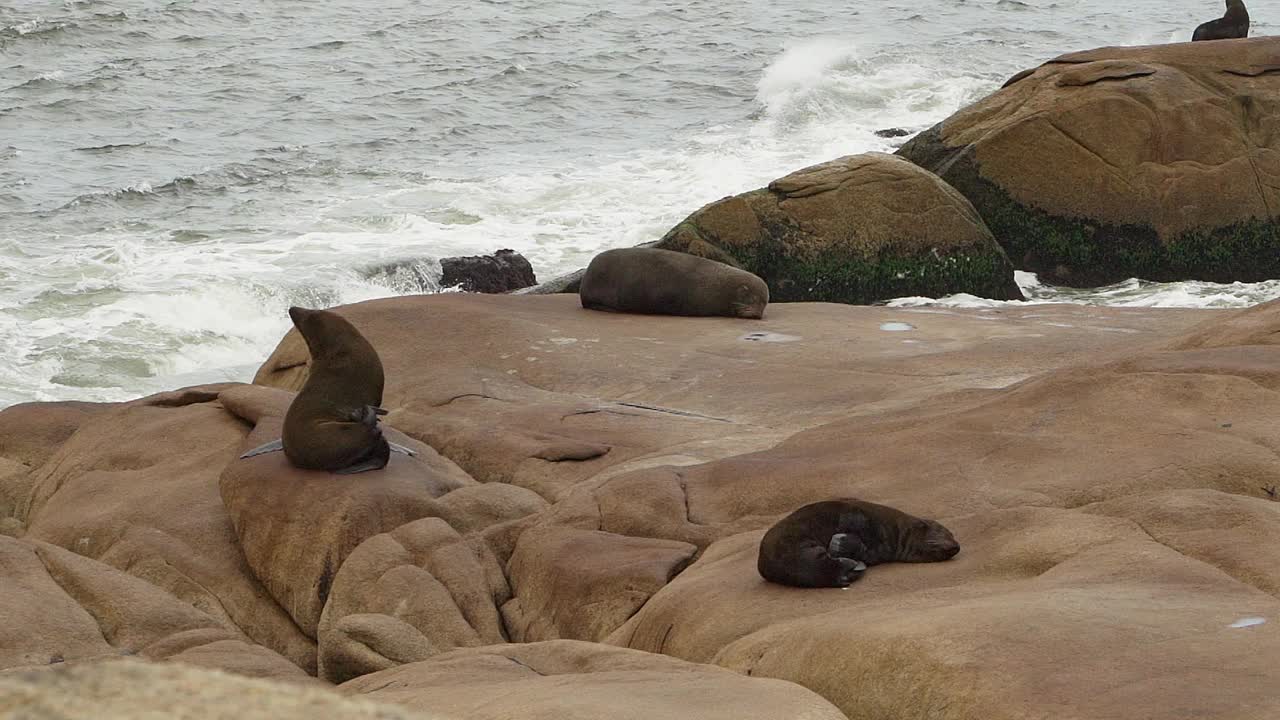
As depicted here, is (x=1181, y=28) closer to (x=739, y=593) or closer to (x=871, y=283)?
(x=871, y=283)

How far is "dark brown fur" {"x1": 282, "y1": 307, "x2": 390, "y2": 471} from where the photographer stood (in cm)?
866

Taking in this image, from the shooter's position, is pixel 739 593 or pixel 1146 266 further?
pixel 1146 266

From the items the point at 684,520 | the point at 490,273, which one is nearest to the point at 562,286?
the point at 490,273

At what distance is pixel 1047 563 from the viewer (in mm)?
6039

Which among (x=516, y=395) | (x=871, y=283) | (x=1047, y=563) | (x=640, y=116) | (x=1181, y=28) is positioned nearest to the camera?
(x=1047, y=563)

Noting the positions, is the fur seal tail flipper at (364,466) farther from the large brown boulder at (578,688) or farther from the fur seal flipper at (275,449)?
the large brown boulder at (578,688)

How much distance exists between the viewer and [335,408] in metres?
8.73

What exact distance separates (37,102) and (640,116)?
11082 millimetres

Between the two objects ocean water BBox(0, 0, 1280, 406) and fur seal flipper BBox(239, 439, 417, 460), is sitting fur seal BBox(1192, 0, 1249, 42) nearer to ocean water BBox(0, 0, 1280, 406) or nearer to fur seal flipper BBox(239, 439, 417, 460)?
ocean water BBox(0, 0, 1280, 406)

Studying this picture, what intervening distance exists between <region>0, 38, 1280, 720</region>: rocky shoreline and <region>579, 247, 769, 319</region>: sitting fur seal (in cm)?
51

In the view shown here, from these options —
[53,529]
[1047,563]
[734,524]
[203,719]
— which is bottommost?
[53,529]

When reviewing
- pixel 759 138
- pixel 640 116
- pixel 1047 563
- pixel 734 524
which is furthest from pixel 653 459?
pixel 640 116

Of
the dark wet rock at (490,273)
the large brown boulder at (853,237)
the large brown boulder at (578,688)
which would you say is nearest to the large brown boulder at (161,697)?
the large brown boulder at (578,688)

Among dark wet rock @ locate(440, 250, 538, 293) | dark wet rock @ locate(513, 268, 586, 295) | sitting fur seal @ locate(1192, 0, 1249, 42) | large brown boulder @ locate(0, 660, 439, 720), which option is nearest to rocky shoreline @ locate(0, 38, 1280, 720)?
large brown boulder @ locate(0, 660, 439, 720)
